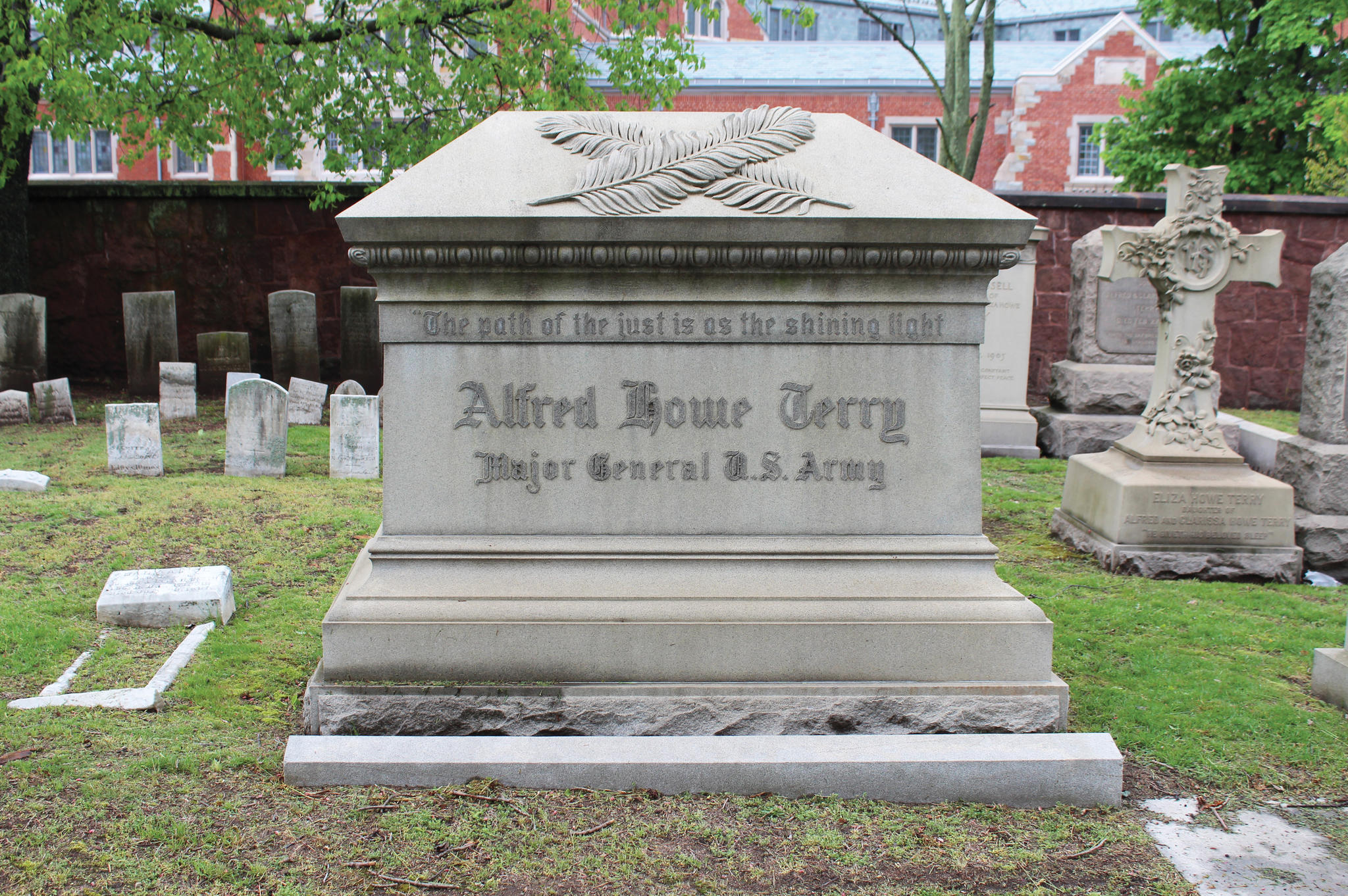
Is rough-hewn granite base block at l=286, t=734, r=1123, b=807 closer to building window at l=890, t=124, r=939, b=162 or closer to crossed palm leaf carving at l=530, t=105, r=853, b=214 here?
crossed palm leaf carving at l=530, t=105, r=853, b=214

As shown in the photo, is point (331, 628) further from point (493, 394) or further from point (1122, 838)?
point (1122, 838)

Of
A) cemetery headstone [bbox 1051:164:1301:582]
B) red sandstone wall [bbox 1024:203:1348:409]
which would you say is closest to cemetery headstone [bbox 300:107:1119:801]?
cemetery headstone [bbox 1051:164:1301:582]

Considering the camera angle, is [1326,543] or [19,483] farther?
[19,483]

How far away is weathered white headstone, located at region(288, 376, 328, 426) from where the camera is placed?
32.6 feet

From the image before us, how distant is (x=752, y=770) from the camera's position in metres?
2.96

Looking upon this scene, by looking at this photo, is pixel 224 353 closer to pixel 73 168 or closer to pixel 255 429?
pixel 255 429

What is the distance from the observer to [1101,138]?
2191 centimetres

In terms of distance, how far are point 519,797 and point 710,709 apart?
687 millimetres

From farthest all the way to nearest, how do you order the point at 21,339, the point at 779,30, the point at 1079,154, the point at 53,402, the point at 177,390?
1. the point at 779,30
2. the point at 1079,154
3. the point at 21,339
4. the point at 177,390
5. the point at 53,402

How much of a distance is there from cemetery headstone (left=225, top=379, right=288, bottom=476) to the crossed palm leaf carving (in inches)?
190

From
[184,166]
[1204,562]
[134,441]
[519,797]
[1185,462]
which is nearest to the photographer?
[519,797]

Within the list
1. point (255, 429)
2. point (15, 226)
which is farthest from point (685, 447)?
point (15, 226)

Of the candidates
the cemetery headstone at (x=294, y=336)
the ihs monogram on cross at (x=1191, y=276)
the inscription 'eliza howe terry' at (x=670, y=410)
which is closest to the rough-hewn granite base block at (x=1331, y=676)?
the inscription 'eliza howe terry' at (x=670, y=410)

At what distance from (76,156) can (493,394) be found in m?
32.9
